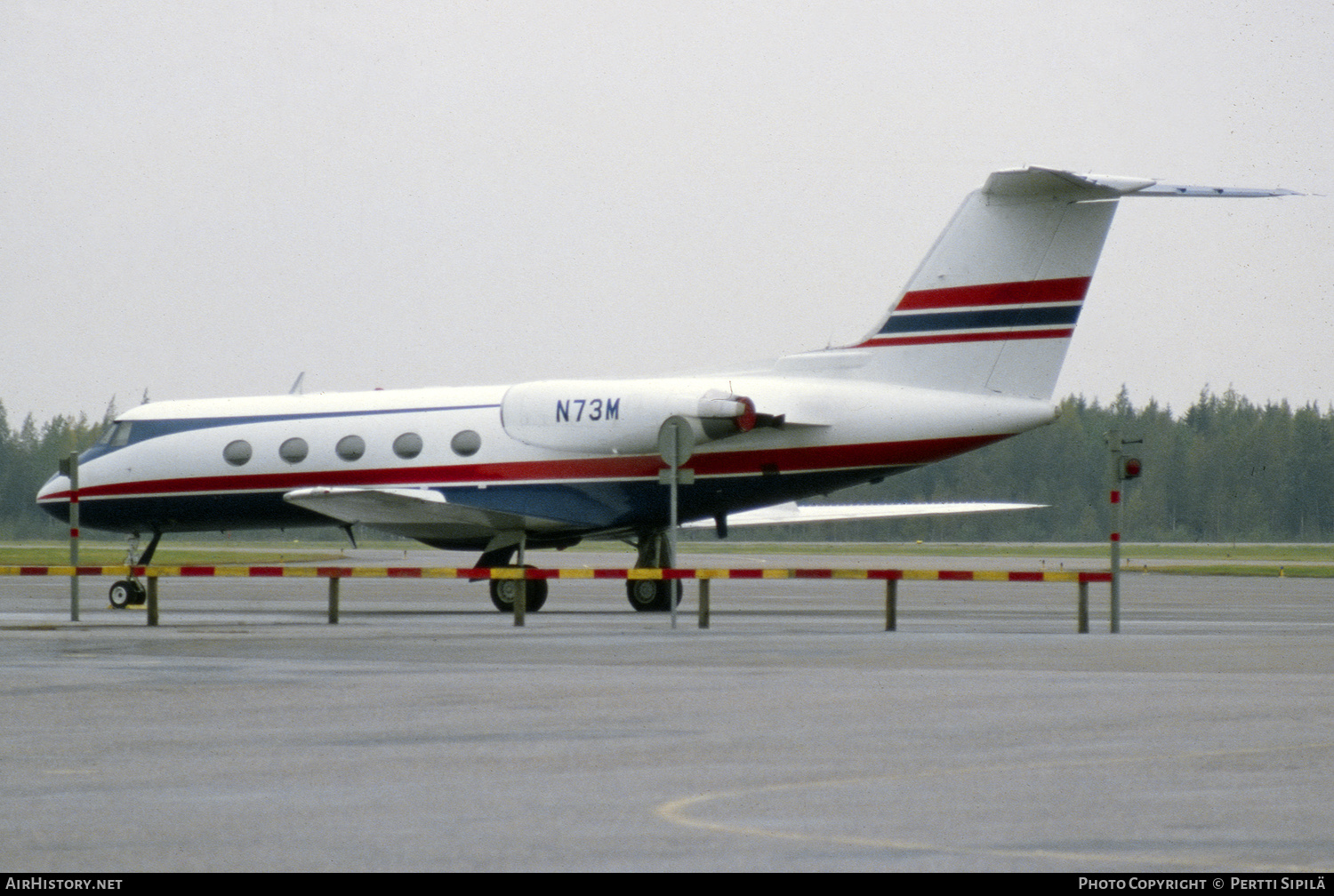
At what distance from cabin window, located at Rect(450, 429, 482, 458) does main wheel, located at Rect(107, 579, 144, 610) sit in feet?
17.6

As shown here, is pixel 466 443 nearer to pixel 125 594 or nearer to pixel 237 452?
pixel 237 452

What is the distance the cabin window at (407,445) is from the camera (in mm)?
28938

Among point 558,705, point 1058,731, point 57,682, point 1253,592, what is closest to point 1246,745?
point 1058,731

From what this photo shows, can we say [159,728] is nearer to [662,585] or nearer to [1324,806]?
[1324,806]

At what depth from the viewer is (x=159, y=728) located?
11398mm

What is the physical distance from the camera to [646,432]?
2716 cm

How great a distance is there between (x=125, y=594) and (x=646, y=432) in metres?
8.55

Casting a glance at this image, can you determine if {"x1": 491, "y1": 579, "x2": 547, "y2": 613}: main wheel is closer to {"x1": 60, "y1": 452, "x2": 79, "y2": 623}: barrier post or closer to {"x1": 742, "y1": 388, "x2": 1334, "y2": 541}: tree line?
{"x1": 60, "y1": 452, "x2": 79, "y2": 623}: barrier post

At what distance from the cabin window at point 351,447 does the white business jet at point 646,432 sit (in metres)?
0.03

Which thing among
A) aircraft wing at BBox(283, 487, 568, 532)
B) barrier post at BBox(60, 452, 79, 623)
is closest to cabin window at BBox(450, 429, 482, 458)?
aircraft wing at BBox(283, 487, 568, 532)

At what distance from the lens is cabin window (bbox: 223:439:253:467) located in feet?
98.5

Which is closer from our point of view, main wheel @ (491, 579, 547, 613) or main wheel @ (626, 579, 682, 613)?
main wheel @ (491, 579, 547, 613)

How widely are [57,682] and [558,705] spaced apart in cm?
438

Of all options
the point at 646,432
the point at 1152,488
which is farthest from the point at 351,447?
the point at 1152,488
